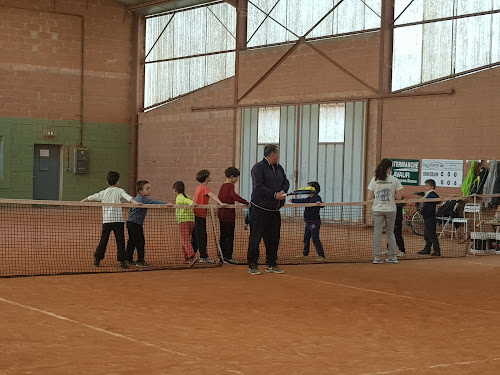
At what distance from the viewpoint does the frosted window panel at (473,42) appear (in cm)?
1666

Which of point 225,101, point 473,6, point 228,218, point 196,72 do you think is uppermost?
point 473,6

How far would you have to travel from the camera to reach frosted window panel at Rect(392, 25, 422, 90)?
59.5 ft

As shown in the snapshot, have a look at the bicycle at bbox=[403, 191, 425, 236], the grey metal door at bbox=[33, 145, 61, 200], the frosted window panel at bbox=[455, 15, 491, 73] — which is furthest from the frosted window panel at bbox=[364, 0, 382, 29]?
the grey metal door at bbox=[33, 145, 61, 200]

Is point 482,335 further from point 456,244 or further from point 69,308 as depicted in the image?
point 456,244

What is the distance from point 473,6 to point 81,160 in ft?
47.6

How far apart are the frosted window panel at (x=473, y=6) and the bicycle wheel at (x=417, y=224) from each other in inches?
194

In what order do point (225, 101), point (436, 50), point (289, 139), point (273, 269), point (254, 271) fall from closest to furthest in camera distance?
point (254, 271) < point (273, 269) < point (436, 50) < point (289, 139) < point (225, 101)

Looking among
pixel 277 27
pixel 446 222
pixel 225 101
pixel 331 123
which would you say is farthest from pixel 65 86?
pixel 446 222

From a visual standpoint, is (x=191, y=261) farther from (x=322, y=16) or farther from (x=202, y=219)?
(x=322, y=16)

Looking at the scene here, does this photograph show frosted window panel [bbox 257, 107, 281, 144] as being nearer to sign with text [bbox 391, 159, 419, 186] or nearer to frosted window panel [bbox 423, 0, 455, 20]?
sign with text [bbox 391, 159, 419, 186]

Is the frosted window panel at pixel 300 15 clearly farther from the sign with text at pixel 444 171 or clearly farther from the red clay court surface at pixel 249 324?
the red clay court surface at pixel 249 324

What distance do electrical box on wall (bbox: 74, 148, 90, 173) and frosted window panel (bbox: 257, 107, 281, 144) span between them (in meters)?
7.02

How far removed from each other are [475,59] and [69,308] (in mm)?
12608

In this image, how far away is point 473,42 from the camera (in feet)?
55.5
